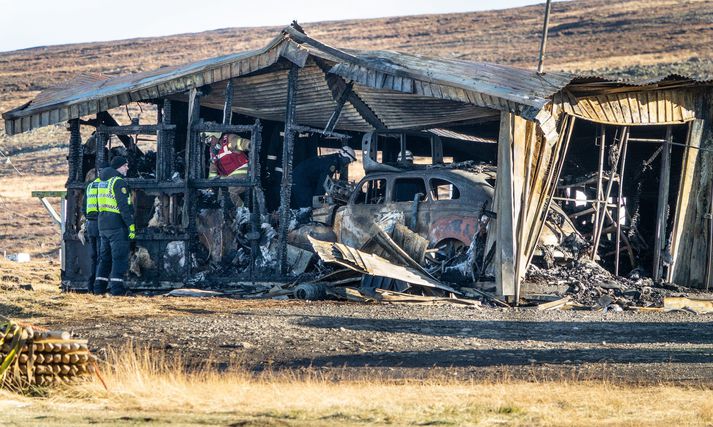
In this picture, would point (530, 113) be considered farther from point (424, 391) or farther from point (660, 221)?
point (424, 391)

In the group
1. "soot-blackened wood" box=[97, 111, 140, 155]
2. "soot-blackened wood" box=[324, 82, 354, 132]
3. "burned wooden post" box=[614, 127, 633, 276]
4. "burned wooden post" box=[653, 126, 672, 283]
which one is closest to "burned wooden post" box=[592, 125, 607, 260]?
"burned wooden post" box=[614, 127, 633, 276]

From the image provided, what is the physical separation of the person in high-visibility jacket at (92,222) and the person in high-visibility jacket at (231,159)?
79.7 inches

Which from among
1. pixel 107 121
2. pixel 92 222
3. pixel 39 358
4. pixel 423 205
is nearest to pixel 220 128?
pixel 107 121

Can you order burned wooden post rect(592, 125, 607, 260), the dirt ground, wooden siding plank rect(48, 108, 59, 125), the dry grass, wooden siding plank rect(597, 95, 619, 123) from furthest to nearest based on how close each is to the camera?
wooden siding plank rect(48, 108, 59, 125)
burned wooden post rect(592, 125, 607, 260)
wooden siding plank rect(597, 95, 619, 123)
the dirt ground
the dry grass

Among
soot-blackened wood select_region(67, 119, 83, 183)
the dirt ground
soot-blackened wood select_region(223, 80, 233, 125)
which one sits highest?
soot-blackened wood select_region(223, 80, 233, 125)

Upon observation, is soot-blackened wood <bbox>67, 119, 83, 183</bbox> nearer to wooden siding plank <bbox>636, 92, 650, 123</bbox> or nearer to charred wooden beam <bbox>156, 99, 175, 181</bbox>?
charred wooden beam <bbox>156, 99, 175, 181</bbox>

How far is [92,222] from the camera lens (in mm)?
18031

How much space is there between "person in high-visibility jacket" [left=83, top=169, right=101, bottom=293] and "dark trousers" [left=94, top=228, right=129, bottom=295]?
1.51 ft

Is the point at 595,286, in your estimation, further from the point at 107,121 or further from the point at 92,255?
the point at 107,121

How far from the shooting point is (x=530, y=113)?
1573 cm

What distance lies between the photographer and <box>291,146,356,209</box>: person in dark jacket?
67.1 ft

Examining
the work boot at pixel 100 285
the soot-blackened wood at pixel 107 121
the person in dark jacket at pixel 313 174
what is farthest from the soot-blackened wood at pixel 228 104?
the work boot at pixel 100 285

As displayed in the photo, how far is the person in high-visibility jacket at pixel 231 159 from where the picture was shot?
19.8 m

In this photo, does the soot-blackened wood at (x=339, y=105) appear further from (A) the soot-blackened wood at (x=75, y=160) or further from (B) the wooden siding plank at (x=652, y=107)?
(B) the wooden siding plank at (x=652, y=107)
